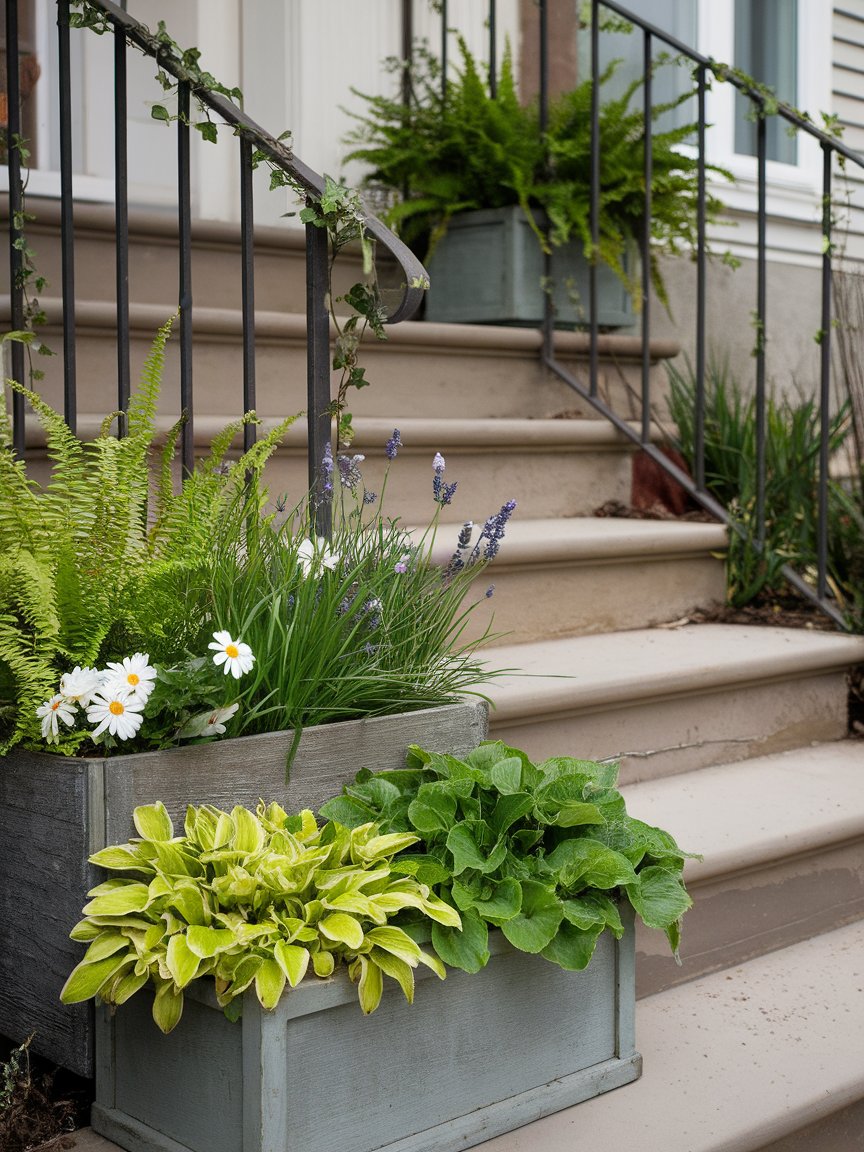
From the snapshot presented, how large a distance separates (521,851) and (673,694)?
0.86 meters

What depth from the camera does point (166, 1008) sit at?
1362mm

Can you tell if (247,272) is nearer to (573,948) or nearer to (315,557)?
(315,557)

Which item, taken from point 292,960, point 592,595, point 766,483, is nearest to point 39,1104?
point 292,960

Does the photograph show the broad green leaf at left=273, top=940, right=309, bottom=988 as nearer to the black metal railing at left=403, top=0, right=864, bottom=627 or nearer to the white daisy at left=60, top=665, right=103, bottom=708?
the white daisy at left=60, top=665, right=103, bottom=708

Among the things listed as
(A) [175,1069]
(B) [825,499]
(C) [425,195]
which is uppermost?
(C) [425,195]

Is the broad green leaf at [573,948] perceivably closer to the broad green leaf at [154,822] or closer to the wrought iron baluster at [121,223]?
the broad green leaf at [154,822]

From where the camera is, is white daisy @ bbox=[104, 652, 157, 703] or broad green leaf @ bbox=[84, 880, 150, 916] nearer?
broad green leaf @ bbox=[84, 880, 150, 916]

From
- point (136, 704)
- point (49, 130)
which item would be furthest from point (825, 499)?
point (49, 130)

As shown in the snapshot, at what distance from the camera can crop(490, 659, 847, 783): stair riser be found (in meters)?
2.24

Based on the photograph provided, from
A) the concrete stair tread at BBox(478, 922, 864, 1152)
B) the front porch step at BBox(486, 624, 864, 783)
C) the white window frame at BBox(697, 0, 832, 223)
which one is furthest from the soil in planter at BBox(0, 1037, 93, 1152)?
the white window frame at BBox(697, 0, 832, 223)

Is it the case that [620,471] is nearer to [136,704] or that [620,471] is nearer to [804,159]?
[136,704]

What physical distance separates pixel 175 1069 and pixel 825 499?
2006mm

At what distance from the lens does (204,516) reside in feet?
5.45

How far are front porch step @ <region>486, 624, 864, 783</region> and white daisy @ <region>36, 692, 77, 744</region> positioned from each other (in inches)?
31.3
